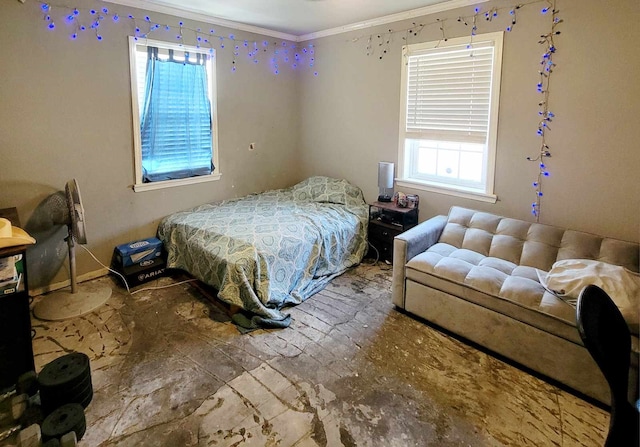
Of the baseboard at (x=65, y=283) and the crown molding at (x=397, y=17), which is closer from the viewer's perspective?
the baseboard at (x=65, y=283)

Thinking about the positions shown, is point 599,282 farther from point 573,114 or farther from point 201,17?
point 201,17

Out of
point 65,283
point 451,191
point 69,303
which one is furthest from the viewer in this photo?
point 451,191

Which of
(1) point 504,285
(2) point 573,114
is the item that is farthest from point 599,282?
(2) point 573,114

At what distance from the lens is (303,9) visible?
364cm

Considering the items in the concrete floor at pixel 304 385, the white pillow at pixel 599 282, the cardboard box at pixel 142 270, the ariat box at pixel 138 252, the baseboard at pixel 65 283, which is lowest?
the concrete floor at pixel 304 385

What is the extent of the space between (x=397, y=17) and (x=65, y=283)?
393 centimetres

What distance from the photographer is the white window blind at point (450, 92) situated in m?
3.43

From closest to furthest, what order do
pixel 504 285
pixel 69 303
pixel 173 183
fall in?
1. pixel 504 285
2. pixel 69 303
3. pixel 173 183

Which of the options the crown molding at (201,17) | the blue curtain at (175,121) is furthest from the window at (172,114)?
the crown molding at (201,17)

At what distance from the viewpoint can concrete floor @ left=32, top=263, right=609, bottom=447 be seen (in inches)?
76.4

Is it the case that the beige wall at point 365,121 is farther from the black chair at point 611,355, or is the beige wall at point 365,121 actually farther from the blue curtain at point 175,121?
the black chair at point 611,355

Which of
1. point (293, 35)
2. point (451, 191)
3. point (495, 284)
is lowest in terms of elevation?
point (495, 284)

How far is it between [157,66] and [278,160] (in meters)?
1.78

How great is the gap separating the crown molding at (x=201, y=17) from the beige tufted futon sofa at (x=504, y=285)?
2914 millimetres
